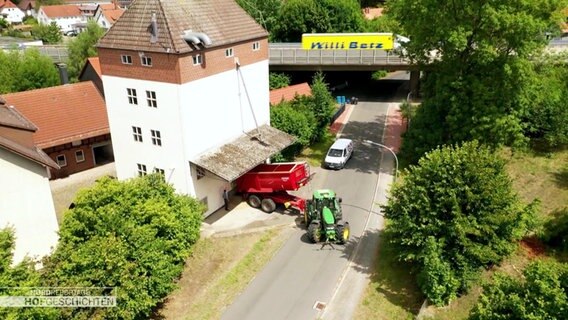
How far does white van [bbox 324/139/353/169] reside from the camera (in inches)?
1394

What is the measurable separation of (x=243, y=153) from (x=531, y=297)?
1852cm

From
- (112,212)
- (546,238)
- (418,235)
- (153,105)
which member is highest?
A: (153,105)

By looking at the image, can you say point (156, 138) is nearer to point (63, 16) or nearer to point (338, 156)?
point (338, 156)

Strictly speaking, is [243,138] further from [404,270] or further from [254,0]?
[254,0]

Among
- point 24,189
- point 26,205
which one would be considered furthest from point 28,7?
point 26,205

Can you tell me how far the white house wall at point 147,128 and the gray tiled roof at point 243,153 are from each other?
1678 mm

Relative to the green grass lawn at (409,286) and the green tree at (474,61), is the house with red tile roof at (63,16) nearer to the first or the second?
the green tree at (474,61)

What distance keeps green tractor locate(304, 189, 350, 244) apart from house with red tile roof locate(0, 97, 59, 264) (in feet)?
43.3

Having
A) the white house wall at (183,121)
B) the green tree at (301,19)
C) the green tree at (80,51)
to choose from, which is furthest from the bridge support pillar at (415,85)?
the green tree at (80,51)

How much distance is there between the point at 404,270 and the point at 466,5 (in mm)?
18159

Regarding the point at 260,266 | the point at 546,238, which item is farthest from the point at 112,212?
the point at 546,238

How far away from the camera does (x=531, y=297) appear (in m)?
14.4

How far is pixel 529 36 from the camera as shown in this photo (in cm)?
2786

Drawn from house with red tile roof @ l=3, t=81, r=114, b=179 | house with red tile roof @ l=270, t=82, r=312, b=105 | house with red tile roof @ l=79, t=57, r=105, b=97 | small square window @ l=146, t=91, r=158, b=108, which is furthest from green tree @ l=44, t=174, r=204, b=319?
house with red tile roof @ l=270, t=82, r=312, b=105
